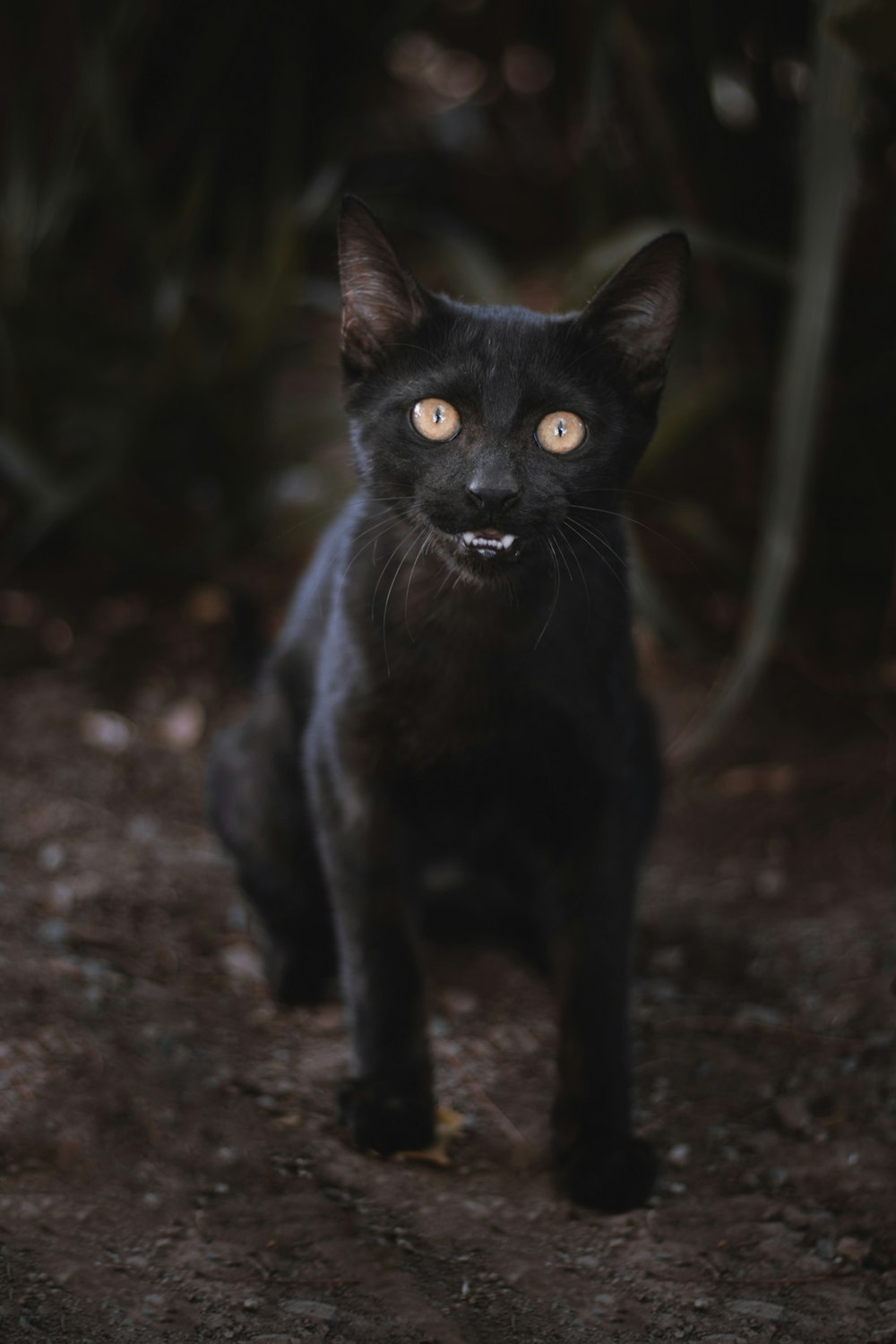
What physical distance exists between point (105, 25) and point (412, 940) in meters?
2.39

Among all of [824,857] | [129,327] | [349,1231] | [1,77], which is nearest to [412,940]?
[349,1231]

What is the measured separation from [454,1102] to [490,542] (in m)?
0.75

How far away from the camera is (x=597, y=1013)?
1.41 meters

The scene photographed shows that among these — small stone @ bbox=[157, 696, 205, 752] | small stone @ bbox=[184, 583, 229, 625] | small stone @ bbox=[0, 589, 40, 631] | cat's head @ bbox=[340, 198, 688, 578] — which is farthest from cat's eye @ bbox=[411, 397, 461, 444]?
small stone @ bbox=[0, 589, 40, 631]

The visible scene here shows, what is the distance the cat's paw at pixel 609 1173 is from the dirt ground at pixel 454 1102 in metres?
0.02

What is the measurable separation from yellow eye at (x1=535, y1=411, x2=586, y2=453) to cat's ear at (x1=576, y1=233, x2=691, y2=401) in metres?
0.11

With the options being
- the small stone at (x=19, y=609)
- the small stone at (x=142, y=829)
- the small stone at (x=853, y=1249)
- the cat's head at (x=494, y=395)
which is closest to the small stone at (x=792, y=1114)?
the small stone at (x=853, y=1249)

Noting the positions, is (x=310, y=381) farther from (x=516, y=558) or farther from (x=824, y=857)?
(x=516, y=558)

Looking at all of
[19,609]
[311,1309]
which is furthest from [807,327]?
[19,609]

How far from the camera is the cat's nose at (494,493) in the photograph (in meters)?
1.21

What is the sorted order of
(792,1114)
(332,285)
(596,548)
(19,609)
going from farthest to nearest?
(332,285)
(19,609)
(792,1114)
(596,548)

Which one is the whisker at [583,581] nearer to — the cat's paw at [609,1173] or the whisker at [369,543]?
the whisker at [369,543]

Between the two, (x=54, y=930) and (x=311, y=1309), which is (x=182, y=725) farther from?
(x=311, y=1309)

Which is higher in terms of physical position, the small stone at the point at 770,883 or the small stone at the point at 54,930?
the small stone at the point at 770,883
